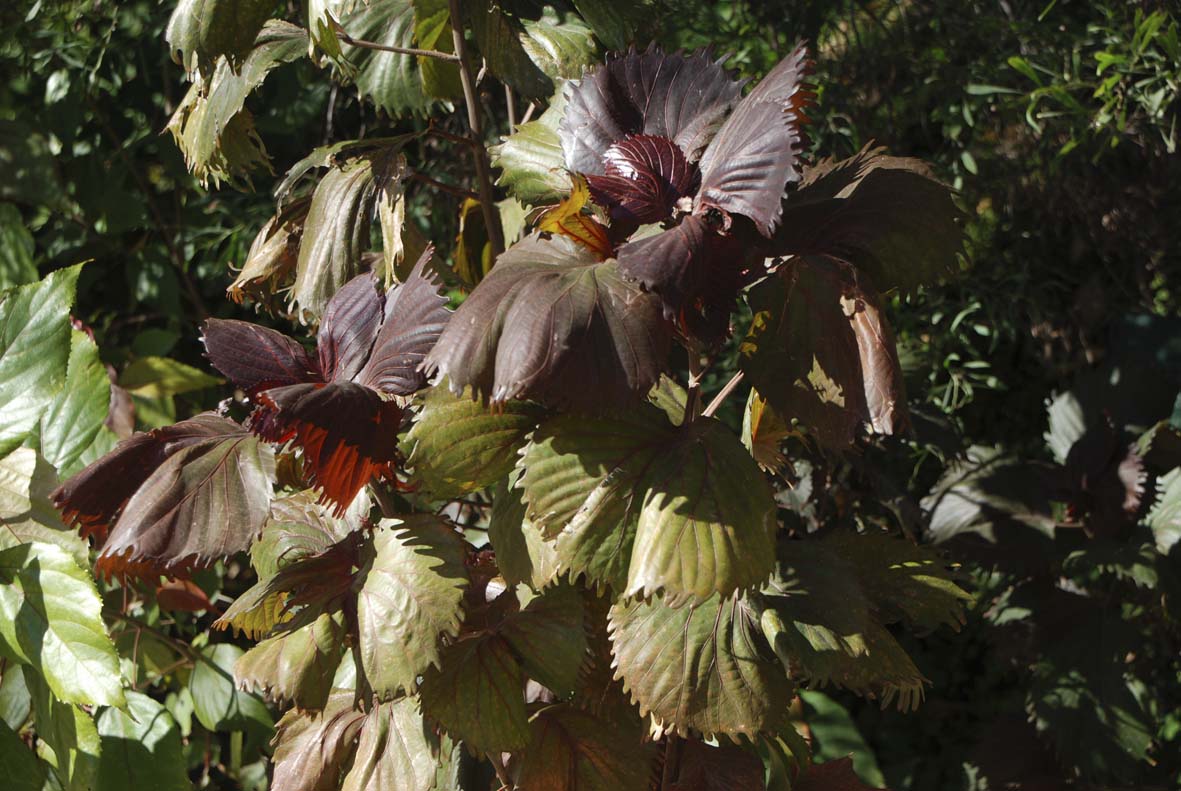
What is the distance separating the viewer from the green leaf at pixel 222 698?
1.58 meters

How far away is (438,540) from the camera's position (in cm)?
86

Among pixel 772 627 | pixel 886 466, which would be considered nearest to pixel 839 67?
pixel 886 466

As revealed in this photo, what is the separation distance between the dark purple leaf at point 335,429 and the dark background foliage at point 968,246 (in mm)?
876

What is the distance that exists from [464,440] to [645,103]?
1.05 feet

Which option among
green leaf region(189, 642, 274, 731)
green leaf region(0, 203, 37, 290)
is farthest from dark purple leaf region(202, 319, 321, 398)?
green leaf region(0, 203, 37, 290)

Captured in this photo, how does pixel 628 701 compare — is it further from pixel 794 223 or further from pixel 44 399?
pixel 44 399

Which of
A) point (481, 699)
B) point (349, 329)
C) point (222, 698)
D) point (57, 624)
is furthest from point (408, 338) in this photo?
point (222, 698)

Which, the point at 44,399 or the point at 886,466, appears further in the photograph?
the point at 886,466

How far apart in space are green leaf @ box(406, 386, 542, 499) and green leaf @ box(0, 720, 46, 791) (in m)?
0.69

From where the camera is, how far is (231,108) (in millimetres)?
1068

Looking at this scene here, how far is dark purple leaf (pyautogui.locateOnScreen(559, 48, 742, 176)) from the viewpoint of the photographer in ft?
2.81

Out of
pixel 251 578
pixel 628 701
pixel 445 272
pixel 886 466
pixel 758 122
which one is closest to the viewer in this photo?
pixel 758 122

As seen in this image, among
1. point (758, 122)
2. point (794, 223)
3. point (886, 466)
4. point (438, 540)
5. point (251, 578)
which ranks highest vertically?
point (758, 122)

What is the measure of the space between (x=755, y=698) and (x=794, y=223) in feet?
1.25
